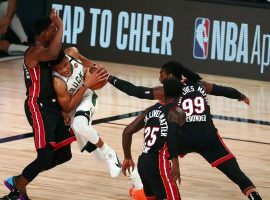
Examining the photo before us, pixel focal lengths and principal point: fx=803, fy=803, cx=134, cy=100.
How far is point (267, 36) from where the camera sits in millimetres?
12695

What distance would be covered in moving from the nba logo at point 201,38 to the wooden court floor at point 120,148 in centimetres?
48

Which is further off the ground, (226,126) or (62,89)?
(62,89)

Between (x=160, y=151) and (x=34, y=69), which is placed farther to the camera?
(x=34, y=69)

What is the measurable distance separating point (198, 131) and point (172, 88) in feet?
2.53

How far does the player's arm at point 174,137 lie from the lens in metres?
5.32

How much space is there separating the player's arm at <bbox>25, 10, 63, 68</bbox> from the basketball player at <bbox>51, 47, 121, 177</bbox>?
0.17 m

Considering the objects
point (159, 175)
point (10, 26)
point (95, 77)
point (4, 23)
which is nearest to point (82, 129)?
point (95, 77)

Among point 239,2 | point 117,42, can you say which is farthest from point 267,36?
point 117,42

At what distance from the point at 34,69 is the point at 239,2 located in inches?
283

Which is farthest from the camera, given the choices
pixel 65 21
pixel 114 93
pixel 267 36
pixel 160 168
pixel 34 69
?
pixel 65 21

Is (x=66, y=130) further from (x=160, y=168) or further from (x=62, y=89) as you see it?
(x=160, y=168)

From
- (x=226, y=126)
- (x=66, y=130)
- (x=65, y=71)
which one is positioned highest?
(x=65, y=71)

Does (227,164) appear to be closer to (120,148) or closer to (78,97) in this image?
(78,97)

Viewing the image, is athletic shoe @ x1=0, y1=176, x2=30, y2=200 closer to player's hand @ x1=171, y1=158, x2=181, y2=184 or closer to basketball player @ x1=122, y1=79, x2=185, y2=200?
basketball player @ x1=122, y1=79, x2=185, y2=200
